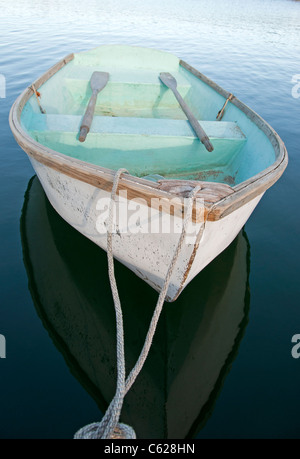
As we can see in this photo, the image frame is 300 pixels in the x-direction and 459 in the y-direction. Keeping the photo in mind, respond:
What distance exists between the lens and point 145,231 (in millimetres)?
2480

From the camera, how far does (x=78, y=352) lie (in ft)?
8.75

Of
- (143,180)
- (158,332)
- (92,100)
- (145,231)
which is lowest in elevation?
(158,332)

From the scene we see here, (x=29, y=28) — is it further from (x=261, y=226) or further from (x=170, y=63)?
(x=261, y=226)

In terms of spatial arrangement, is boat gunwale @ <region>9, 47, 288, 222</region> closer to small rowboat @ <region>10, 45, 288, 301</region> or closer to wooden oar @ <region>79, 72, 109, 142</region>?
small rowboat @ <region>10, 45, 288, 301</region>

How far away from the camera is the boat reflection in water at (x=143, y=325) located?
7.64 ft

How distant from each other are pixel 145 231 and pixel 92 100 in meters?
3.08

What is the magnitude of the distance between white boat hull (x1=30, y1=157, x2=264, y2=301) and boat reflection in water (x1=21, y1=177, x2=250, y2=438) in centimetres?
42

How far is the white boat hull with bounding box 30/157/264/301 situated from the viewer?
2.29m

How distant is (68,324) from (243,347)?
5.84ft

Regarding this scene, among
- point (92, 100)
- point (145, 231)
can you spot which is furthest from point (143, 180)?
point (92, 100)

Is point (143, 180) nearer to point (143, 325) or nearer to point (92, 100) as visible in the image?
point (143, 325)

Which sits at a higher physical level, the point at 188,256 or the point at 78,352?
the point at 188,256

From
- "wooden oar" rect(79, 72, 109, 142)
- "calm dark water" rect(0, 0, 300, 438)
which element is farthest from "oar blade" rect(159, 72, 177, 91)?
"calm dark water" rect(0, 0, 300, 438)

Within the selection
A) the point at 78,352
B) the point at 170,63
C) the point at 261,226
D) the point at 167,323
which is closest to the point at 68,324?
the point at 78,352
